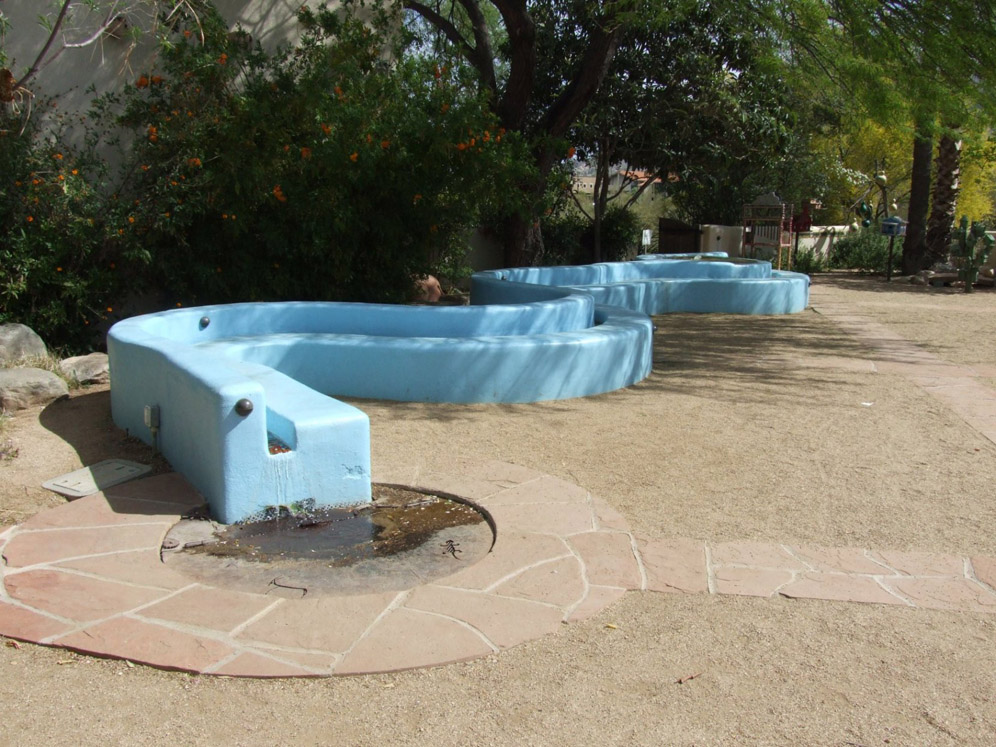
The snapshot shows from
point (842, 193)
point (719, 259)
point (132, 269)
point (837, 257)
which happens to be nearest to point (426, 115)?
point (132, 269)

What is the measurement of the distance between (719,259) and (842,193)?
15.3 m

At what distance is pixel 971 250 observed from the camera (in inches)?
728

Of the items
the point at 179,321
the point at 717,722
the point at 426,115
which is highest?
the point at 426,115

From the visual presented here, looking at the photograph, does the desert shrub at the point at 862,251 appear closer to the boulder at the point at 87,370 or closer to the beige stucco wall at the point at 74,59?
the beige stucco wall at the point at 74,59

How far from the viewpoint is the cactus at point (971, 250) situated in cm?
1841

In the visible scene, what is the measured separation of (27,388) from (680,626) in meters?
5.68

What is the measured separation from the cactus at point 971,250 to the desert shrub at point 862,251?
14.3ft

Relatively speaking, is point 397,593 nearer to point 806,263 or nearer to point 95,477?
point 95,477

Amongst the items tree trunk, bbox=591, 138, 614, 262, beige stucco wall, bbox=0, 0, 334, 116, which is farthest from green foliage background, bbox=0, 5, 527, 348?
tree trunk, bbox=591, 138, 614, 262

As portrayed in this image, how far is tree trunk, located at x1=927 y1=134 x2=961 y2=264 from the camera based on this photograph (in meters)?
21.6

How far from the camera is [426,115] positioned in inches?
407

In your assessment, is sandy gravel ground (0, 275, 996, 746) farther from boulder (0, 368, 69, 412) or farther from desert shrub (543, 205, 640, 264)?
desert shrub (543, 205, 640, 264)

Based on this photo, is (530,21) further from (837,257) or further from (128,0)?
(837,257)

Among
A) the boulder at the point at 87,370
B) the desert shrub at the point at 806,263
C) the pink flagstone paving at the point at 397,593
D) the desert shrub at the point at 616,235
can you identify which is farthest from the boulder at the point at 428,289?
the desert shrub at the point at 806,263
